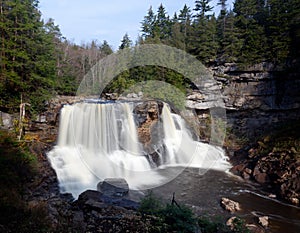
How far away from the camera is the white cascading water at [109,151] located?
10.3m

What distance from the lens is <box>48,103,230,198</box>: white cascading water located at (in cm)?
1034

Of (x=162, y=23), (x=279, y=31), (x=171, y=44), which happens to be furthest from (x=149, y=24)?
(x=279, y=31)

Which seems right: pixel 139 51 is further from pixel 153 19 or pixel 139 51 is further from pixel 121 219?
pixel 121 219

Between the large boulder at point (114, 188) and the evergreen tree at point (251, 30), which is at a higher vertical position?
the evergreen tree at point (251, 30)

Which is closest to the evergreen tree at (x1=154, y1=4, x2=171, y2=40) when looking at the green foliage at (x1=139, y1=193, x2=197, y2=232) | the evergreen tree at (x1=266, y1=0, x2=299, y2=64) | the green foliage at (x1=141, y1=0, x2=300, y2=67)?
the green foliage at (x1=141, y1=0, x2=300, y2=67)

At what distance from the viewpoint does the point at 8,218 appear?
3.95 m

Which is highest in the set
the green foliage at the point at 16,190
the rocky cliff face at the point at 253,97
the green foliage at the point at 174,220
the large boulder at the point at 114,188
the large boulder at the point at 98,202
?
the rocky cliff face at the point at 253,97

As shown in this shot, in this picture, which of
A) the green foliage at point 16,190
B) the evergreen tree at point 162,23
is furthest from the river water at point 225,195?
the evergreen tree at point 162,23

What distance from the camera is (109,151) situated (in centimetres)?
1221

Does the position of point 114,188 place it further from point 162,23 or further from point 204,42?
point 162,23

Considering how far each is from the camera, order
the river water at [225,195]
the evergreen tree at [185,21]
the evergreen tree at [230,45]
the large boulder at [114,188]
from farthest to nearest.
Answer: the evergreen tree at [185,21]
the evergreen tree at [230,45]
the large boulder at [114,188]
the river water at [225,195]

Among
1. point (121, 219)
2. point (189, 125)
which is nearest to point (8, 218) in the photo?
point (121, 219)

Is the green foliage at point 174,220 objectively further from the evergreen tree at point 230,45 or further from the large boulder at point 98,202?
the evergreen tree at point 230,45

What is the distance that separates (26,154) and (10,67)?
4.85 meters
